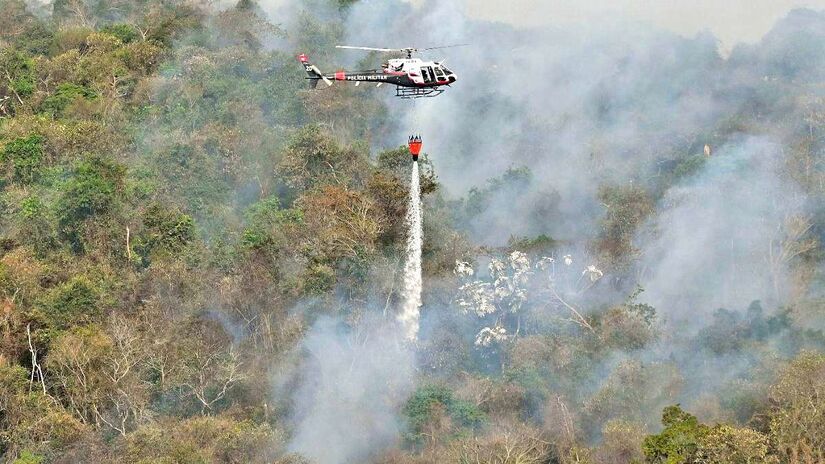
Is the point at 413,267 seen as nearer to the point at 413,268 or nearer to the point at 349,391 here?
the point at 413,268

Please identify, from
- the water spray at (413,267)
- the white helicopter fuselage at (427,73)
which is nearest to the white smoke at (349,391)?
the water spray at (413,267)

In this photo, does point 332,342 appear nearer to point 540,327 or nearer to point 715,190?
point 540,327

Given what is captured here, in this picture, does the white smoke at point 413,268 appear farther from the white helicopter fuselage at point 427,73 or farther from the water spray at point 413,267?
the white helicopter fuselage at point 427,73

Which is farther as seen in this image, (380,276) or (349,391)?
(380,276)

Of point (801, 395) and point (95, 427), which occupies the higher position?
point (801, 395)

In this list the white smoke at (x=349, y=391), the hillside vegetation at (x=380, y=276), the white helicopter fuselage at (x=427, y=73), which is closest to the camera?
the hillside vegetation at (x=380, y=276)

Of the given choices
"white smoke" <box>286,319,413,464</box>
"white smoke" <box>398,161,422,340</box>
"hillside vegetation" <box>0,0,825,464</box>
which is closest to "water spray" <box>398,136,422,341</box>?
"white smoke" <box>398,161,422,340</box>

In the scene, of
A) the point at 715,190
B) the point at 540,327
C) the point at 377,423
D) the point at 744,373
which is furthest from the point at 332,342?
the point at 715,190

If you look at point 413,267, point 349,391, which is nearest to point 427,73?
point 413,267

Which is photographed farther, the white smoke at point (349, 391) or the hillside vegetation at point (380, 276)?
the white smoke at point (349, 391)
